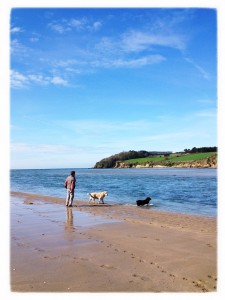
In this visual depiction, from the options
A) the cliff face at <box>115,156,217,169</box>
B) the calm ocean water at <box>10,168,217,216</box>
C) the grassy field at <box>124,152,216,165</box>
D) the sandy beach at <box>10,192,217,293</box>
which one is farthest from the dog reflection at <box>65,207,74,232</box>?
the grassy field at <box>124,152,216,165</box>

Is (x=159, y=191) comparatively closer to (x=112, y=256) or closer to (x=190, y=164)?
(x=112, y=256)

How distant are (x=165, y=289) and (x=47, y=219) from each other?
8.48 m

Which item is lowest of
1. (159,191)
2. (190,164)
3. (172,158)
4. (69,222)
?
(159,191)

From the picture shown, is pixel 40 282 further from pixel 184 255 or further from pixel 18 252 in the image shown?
pixel 184 255

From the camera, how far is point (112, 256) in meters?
7.41

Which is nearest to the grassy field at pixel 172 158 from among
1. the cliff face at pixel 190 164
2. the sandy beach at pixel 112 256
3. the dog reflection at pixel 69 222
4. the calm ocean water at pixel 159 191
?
the cliff face at pixel 190 164

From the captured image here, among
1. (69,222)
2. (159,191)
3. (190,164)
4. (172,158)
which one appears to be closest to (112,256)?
A: (69,222)

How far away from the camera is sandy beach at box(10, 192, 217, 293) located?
5.59 metres

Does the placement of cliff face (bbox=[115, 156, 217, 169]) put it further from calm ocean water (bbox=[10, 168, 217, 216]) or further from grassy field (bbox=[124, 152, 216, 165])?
calm ocean water (bbox=[10, 168, 217, 216])

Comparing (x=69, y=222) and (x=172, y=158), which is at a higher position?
(x=172, y=158)

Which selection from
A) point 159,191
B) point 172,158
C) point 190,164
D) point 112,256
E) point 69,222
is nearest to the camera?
point 112,256

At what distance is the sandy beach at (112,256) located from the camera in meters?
5.59

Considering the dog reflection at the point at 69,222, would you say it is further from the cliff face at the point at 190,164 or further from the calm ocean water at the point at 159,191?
the cliff face at the point at 190,164

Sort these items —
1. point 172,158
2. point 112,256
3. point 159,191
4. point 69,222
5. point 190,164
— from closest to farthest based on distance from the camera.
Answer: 1. point 112,256
2. point 69,222
3. point 159,191
4. point 190,164
5. point 172,158
